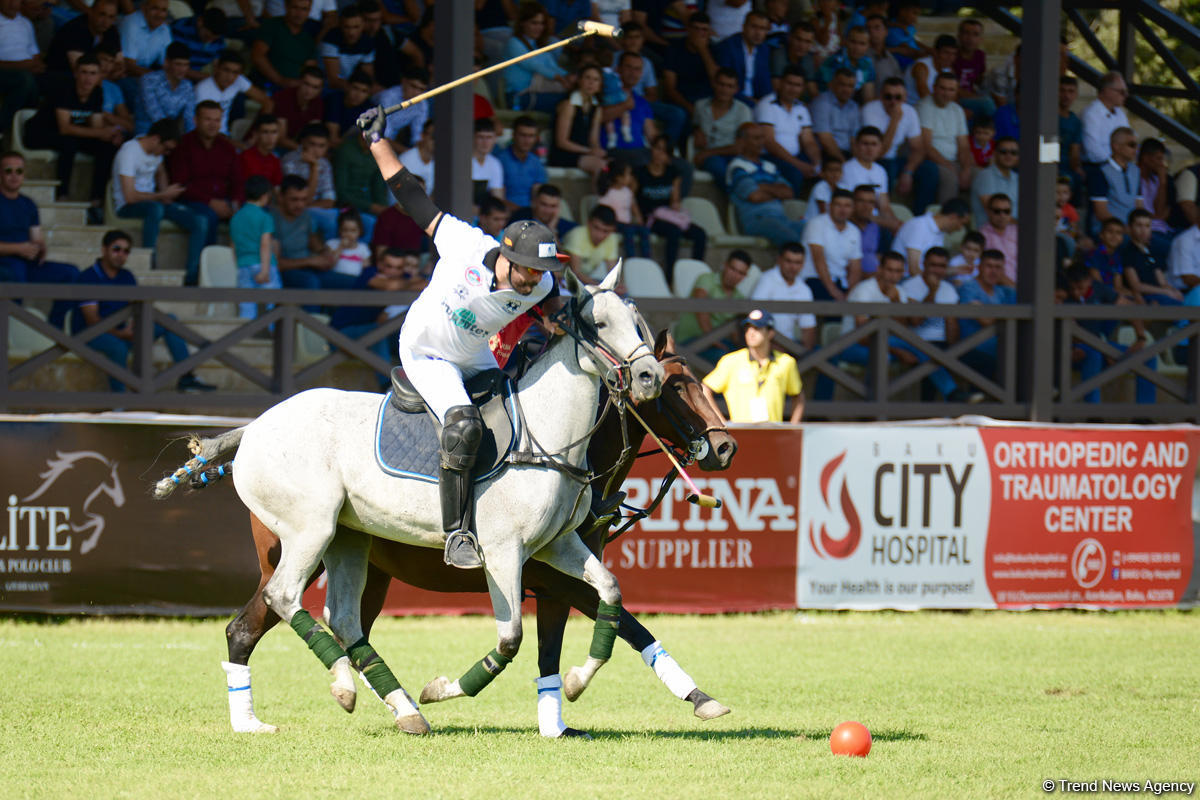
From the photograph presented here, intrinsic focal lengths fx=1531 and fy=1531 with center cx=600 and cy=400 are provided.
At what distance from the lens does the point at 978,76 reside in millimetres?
17891

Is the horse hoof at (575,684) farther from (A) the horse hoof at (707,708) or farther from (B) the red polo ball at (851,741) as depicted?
(B) the red polo ball at (851,741)

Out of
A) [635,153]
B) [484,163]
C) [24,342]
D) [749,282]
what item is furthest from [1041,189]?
[24,342]

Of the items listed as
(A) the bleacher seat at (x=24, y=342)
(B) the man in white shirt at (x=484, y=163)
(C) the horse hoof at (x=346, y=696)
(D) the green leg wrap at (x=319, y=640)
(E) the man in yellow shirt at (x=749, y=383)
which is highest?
(B) the man in white shirt at (x=484, y=163)

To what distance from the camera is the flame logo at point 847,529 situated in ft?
39.9

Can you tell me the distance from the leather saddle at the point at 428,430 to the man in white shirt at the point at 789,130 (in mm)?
9312

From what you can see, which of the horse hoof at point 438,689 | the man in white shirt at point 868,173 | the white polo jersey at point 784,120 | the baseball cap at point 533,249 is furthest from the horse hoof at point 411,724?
the white polo jersey at point 784,120

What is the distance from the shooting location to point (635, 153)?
50.3 feet

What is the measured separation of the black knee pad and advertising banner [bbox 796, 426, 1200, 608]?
5.71 metres

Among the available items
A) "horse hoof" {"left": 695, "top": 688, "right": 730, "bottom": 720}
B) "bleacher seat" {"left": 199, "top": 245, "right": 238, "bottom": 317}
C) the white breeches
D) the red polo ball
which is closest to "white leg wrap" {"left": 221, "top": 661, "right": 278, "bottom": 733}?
the white breeches

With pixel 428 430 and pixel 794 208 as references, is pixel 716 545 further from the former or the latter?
pixel 428 430

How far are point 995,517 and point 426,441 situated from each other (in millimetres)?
6625

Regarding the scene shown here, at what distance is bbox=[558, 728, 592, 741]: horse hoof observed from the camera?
287 inches

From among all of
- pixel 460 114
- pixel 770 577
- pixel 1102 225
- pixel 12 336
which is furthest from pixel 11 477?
pixel 1102 225

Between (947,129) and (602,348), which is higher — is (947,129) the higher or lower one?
the higher one
